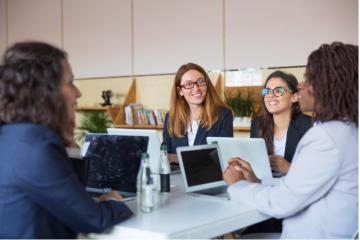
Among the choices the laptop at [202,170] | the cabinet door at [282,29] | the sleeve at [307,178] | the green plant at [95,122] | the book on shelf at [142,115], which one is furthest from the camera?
the green plant at [95,122]

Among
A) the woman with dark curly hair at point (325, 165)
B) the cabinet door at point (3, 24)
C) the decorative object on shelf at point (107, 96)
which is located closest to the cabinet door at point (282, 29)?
the decorative object on shelf at point (107, 96)

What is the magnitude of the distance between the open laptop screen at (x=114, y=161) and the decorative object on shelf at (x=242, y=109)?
312cm

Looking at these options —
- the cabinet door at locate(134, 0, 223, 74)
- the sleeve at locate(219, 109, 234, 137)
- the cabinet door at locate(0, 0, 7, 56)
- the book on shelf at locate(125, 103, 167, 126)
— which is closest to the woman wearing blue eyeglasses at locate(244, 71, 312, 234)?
the sleeve at locate(219, 109, 234, 137)

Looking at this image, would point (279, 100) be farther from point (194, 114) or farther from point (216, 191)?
point (216, 191)

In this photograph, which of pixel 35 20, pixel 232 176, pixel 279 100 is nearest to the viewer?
pixel 232 176

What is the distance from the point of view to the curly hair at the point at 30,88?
1.50m

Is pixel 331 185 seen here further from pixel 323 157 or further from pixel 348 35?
pixel 348 35

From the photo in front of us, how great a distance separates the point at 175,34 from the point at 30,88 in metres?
4.72

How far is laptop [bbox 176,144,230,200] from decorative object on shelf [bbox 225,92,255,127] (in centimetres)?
290

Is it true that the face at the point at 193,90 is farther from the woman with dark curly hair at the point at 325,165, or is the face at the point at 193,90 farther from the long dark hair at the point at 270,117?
the woman with dark curly hair at the point at 325,165

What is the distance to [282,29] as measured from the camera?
5.21 m

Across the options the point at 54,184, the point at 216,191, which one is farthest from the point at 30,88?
the point at 216,191

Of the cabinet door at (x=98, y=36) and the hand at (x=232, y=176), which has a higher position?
the cabinet door at (x=98, y=36)

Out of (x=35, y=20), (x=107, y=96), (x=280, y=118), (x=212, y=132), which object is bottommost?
(x=212, y=132)
